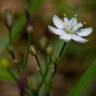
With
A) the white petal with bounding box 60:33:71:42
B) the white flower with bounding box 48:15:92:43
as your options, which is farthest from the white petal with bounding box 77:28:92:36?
the white petal with bounding box 60:33:71:42

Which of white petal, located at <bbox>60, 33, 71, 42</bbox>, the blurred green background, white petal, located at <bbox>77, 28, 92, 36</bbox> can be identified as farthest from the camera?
the blurred green background

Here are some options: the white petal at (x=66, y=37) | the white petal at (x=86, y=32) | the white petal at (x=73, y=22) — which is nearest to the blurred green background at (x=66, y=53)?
the white petal at (x=73, y=22)

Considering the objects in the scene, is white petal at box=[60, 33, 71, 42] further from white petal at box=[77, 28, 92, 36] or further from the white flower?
white petal at box=[77, 28, 92, 36]

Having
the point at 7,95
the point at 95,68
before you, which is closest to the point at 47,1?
the point at 7,95

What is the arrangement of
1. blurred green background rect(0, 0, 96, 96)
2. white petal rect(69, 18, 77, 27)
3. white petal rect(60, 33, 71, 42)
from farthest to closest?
blurred green background rect(0, 0, 96, 96) < white petal rect(69, 18, 77, 27) < white petal rect(60, 33, 71, 42)

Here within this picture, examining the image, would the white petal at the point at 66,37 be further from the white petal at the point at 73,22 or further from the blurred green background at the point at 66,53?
the blurred green background at the point at 66,53

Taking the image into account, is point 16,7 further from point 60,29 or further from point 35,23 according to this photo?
Answer: point 60,29

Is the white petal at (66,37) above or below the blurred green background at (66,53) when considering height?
above

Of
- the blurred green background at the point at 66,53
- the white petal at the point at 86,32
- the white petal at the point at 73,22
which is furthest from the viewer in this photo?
the blurred green background at the point at 66,53

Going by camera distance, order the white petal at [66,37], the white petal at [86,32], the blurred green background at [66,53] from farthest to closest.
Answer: the blurred green background at [66,53]
the white petal at [86,32]
the white petal at [66,37]
